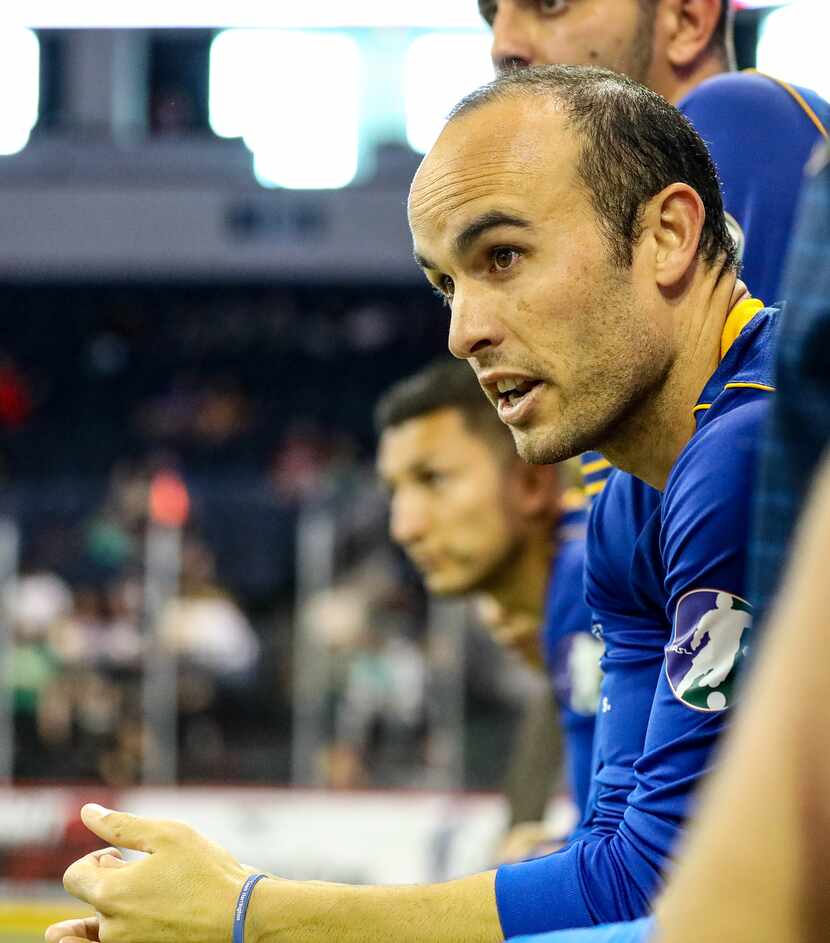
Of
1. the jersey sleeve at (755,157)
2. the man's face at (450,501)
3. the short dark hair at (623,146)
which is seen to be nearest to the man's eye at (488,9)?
the jersey sleeve at (755,157)

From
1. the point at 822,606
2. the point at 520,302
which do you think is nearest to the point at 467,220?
the point at 520,302

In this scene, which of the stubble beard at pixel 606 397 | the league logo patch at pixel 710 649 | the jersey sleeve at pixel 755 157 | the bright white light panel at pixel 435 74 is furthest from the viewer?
the bright white light panel at pixel 435 74

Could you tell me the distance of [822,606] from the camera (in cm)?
76

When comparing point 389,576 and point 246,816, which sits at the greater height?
point 389,576

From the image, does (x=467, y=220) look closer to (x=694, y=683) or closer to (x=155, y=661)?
(x=694, y=683)

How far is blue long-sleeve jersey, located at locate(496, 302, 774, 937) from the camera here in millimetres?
1527

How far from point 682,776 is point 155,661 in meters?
8.53

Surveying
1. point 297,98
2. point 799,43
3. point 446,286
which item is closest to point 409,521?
point 446,286

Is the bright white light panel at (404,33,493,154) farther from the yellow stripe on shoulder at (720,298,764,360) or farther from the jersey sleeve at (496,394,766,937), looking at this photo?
the jersey sleeve at (496,394,766,937)

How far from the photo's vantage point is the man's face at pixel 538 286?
1.72 m

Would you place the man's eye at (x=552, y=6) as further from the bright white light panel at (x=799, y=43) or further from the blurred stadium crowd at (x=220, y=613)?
the bright white light panel at (x=799, y=43)

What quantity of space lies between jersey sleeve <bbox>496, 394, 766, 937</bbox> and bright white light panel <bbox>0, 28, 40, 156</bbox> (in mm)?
15926

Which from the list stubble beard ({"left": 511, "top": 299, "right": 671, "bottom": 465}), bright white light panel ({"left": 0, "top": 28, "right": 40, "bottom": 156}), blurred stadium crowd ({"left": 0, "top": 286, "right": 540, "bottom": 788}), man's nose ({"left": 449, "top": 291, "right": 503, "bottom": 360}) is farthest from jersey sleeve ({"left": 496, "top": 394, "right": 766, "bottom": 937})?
bright white light panel ({"left": 0, "top": 28, "right": 40, "bottom": 156})

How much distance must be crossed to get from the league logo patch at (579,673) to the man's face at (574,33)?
1.20 metres
